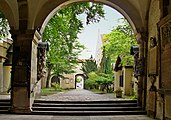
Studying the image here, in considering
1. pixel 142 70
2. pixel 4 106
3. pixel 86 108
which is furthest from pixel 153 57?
pixel 4 106

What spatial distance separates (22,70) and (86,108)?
2441 millimetres

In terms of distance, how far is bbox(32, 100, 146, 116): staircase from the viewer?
931 centimetres

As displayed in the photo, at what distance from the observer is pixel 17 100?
976 centimetres

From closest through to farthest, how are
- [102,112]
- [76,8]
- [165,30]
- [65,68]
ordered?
1. [165,30]
2. [102,112]
3. [76,8]
4. [65,68]

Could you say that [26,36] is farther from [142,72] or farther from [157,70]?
[157,70]

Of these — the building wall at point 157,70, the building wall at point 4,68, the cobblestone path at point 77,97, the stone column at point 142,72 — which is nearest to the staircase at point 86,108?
the stone column at point 142,72

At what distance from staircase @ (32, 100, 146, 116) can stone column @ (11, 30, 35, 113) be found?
49 centimetres

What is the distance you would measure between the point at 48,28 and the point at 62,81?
78.0 ft

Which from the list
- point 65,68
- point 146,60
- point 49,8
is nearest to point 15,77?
point 49,8

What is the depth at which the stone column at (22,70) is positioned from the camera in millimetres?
9742

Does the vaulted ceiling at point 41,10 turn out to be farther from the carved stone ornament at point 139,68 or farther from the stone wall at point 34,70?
the carved stone ornament at point 139,68

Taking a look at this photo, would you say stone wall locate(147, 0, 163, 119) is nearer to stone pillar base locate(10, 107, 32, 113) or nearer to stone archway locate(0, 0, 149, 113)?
stone archway locate(0, 0, 149, 113)

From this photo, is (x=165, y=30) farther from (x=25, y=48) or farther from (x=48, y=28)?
(x=48, y=28)

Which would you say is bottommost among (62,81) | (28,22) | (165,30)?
(62,81)
